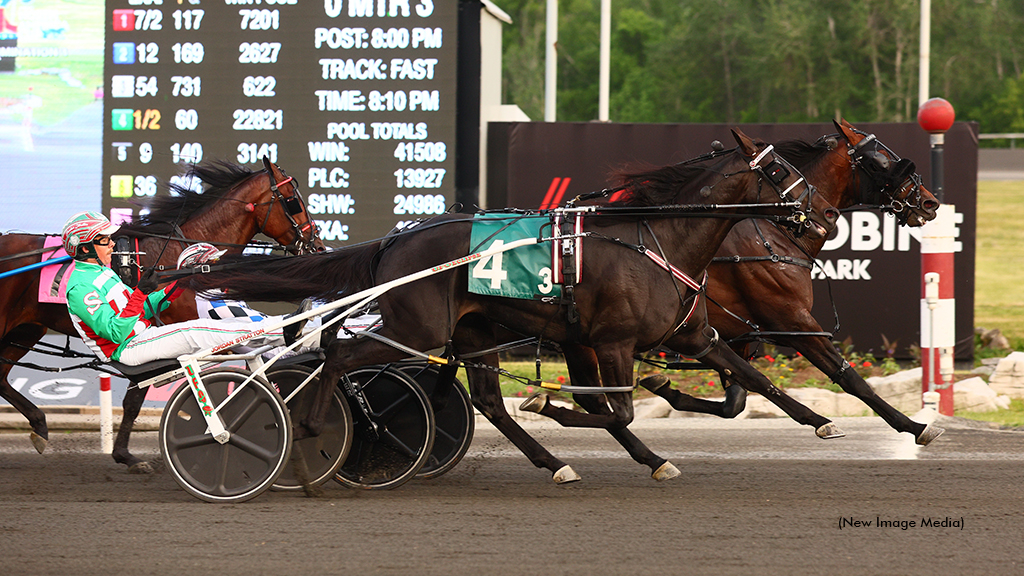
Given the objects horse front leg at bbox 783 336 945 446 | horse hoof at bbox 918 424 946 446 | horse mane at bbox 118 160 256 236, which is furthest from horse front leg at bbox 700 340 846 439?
horse mane at bbox 118 160 256 236

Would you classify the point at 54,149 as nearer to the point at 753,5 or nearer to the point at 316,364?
the point at 316,364

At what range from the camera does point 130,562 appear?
394 centimetres

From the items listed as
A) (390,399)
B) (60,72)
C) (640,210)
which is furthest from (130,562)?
(60,72)

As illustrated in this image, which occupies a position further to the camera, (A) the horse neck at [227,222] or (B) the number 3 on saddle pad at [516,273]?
(A) the horse neck at [227,222]

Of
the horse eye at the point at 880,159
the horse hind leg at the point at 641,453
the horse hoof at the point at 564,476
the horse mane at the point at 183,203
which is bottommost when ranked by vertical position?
the horse hoof at the point at 564,476

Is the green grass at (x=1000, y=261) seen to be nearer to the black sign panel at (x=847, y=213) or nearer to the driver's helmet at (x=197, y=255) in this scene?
the black sign panel at (x=847, y=213)

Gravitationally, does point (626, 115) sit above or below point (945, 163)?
above

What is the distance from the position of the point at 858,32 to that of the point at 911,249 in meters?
21.6

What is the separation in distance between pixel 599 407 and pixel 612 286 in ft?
2.53

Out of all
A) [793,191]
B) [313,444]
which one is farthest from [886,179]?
[313,444]

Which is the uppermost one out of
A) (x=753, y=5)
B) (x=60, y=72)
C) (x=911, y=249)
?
(x=753, y=5)

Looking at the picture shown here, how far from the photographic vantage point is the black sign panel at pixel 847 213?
9.81 metres

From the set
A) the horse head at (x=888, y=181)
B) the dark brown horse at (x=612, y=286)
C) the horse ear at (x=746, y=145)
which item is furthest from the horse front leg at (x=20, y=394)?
the horse head at (x=888, y=181)

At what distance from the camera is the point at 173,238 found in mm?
6156
